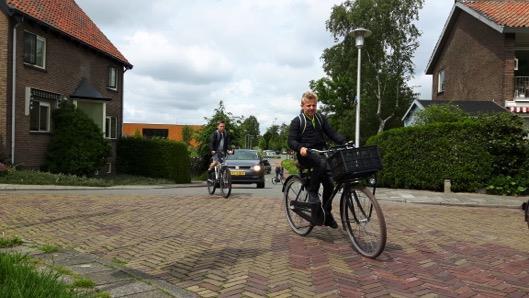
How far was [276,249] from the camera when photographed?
208 inches

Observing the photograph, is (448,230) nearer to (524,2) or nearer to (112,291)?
(112,291)

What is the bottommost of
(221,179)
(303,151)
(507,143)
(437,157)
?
(221,179)

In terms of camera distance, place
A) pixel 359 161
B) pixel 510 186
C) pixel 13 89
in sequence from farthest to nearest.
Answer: pixel 13 89 < pixel 510 186 < pixel 359 161

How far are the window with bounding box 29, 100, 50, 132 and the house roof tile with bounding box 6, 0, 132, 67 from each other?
3.22m

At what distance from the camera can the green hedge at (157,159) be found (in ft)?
76.6

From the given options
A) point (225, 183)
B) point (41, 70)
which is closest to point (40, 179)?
point (41, 70)

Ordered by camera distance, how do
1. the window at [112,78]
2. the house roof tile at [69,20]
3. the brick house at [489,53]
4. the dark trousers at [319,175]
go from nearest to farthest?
the dark trousers at [319,175], the house roof tile at [69,20], the brick house at [489,53], the window at [112,78]

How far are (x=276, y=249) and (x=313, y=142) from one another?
1386mm

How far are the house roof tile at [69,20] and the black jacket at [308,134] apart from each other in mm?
15435

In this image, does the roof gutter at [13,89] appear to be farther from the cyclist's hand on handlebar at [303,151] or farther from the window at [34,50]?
the cyclist's hand on handlebar at [303,151]

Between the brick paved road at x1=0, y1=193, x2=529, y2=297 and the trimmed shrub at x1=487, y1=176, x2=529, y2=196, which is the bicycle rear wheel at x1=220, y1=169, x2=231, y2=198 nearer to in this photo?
the brick paved road at x1=0, y1=193, x2=529, y2=297

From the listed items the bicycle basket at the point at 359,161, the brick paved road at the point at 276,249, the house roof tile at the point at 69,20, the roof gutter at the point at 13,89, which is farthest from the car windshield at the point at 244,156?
the bicycle basket at the point at 359,161

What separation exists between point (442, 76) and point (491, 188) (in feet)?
62.3

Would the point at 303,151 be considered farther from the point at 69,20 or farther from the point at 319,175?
the point at 69,20
